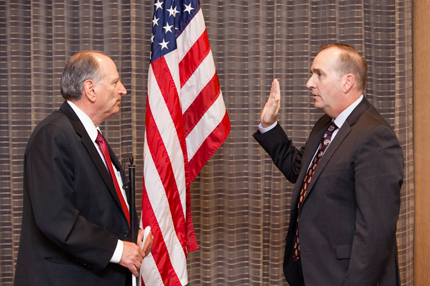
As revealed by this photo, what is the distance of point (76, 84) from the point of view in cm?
196

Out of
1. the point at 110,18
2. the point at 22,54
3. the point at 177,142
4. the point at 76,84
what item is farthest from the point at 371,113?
the point at 22,54

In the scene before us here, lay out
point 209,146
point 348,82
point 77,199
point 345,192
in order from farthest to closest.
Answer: point 209,146 < point 348,82 < point 345,192 < point 77,199

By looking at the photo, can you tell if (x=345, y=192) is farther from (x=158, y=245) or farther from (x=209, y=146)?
(x=158, y=245)

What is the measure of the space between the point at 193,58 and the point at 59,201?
1319 mm

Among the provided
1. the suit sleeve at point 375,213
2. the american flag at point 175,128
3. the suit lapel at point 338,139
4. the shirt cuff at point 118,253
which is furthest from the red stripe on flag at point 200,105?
the suit sleeve at point 375,213

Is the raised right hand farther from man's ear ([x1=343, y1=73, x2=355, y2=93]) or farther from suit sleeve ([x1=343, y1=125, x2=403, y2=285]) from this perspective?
suit sleeve ([x1=343, y1=125, x2=403, y2=285])

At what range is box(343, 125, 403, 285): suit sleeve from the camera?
71.3 inches

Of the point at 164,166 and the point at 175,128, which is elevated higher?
the point at 175,128

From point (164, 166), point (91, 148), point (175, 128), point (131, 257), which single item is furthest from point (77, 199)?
point (175, 128)

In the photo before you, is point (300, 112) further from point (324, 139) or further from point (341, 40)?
point (324, 139)

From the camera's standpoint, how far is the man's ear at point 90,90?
197 centimetres

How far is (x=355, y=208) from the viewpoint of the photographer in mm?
1950

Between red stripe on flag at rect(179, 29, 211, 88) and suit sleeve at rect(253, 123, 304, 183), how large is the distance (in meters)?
0.57

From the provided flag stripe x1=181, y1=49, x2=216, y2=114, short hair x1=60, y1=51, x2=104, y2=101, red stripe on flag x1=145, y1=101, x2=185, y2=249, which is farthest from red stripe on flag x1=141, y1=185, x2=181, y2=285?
short hair x1=60, y1=51, x2=104, y2=101
